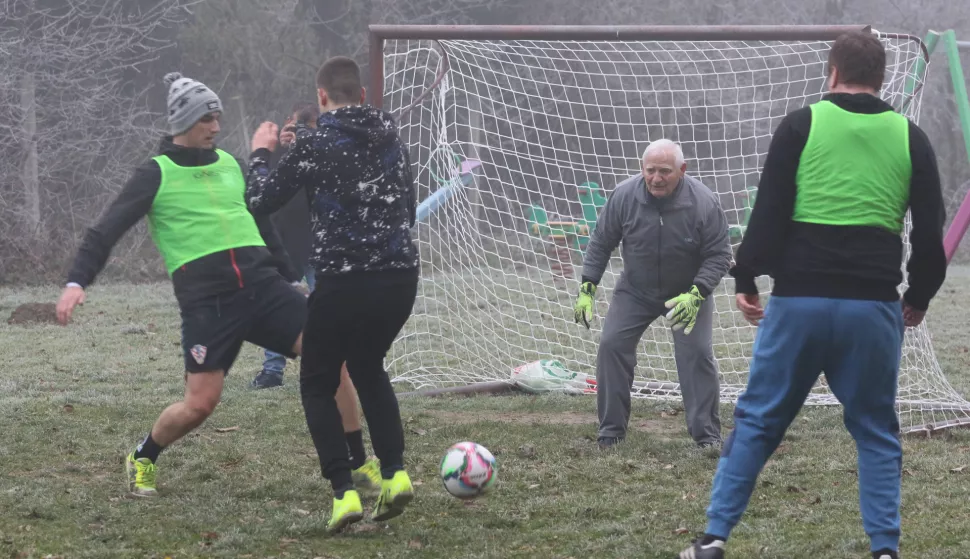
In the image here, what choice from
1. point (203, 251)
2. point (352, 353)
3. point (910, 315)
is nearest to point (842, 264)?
point (910, 315)

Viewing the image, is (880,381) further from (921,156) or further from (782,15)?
(782,15)

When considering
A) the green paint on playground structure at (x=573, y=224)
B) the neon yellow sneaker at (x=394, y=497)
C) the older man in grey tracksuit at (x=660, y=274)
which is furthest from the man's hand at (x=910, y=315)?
the green paint on playground structure at (x=573, y=224)

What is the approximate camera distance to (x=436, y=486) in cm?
541

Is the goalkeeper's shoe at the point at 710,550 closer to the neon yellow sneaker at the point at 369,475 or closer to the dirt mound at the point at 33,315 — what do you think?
the neon yellow sneaker at the point at 369,475

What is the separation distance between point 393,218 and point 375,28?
11.0 ft

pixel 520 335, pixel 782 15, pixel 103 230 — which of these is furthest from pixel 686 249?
pixel 782 15

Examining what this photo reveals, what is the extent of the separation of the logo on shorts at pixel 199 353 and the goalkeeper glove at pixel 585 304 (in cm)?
210

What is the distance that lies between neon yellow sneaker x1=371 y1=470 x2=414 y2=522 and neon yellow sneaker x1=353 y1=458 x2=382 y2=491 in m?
0.55

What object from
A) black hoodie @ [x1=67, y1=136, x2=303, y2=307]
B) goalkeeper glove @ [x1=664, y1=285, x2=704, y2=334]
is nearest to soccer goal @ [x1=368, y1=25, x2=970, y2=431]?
goalkeeper glove @ [x1=664, y1=285, x2=704, y2=334]

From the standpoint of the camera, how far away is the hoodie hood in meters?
4.38

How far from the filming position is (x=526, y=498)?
16.9 ft

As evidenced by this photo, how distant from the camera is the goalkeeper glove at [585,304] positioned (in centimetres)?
622

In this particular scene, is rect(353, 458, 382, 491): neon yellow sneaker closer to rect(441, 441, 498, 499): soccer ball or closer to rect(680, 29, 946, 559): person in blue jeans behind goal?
rect(441, 441, 498, 499): soccer ball

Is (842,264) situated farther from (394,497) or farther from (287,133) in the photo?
(287,133)
